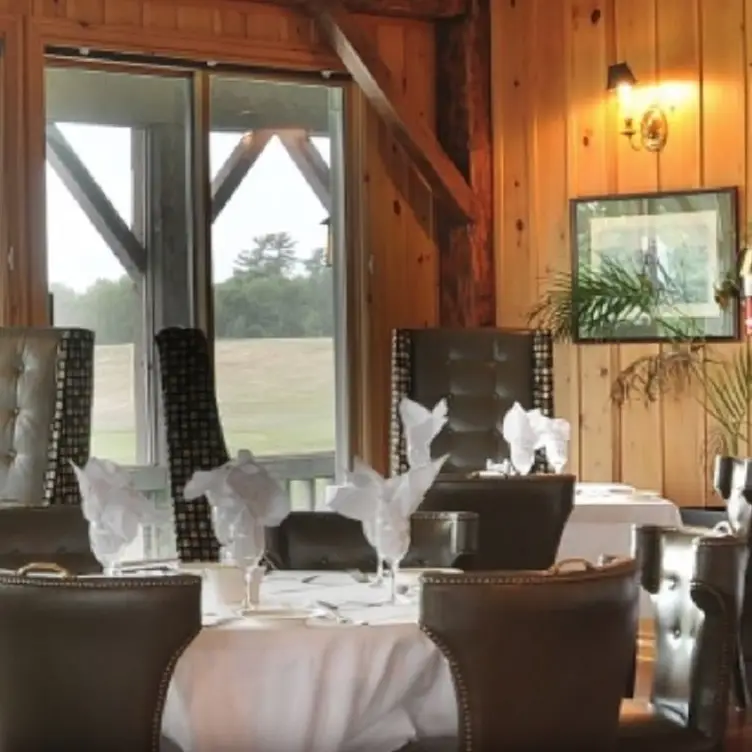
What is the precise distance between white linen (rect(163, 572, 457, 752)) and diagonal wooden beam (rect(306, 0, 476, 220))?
161 inches

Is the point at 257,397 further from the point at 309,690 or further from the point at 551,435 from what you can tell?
the point at 309,690

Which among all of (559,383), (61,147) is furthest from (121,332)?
(559,383)

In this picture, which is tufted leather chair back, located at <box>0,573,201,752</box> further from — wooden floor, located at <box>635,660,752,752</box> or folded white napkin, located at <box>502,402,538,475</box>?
folded white napkin, located at <box>502,402,538,475</box>

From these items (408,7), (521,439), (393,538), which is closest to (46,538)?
(393,538)

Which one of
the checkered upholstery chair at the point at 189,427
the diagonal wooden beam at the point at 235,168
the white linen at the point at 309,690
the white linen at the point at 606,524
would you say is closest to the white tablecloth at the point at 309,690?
the white linen at the point at 309,690

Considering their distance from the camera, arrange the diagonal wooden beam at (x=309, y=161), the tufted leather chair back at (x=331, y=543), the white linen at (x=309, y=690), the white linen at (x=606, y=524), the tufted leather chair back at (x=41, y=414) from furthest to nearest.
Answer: the diagonal wooden beam at (x=309, y=161)
the tufted leather chair back at (x=41, y=414)
the white linen at (x=606, y=524)
the tufted leather chair back at (x=331, y=543)
the white linen at (x=309, y=690)

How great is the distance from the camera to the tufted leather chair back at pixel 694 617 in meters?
2.85

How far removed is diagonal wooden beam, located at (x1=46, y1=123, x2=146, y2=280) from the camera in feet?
20.0

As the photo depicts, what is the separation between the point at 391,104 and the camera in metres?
6.49

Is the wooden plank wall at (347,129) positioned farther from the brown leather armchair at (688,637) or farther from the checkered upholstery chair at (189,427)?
the brown leather armchair at (688,637)

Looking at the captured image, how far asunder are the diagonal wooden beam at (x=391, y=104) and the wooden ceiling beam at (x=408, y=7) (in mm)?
68

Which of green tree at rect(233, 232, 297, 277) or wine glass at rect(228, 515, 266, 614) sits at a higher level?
green tree at rect(233, 232, 297, 277)

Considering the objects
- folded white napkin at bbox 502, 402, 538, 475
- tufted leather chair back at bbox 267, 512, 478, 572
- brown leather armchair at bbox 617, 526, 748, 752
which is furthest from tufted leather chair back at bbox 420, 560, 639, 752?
folded white napkin at bbox 502, 402, 538, 475

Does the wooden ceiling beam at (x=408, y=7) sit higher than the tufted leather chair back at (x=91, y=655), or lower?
higher
